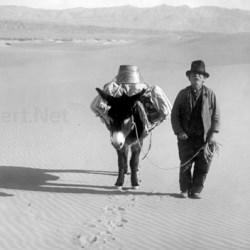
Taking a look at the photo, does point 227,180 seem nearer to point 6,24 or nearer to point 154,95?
point 154,95

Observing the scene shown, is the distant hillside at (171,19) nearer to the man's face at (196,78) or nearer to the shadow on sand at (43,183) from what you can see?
the shadow on sand at (43,183)

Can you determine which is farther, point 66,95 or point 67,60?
Result: point 67,60

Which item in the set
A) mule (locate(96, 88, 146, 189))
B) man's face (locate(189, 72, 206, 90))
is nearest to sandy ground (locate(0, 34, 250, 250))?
mule (locate(96, 88, 146, 189))

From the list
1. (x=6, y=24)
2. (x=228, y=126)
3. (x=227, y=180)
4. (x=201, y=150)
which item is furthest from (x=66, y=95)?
(x=6, y=24)

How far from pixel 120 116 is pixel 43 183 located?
2.57 meters

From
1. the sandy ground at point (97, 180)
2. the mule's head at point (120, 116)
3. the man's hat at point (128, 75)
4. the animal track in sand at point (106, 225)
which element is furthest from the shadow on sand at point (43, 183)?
the man's hat at point (128, 75)

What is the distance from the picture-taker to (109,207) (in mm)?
6445

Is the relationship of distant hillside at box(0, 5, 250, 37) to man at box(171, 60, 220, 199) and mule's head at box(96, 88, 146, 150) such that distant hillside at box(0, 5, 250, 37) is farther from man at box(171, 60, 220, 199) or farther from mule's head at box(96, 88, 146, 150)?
Answer: mule's head at box(96, 88, 146, 150)

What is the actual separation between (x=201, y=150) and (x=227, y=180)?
1799 millimetres

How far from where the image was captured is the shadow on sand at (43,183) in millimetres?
7355

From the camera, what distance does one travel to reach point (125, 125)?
6.09m

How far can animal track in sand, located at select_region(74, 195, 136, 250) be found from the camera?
17.0 ft

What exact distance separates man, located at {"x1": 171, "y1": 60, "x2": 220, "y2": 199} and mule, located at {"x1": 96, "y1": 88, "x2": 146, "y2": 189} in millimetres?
610

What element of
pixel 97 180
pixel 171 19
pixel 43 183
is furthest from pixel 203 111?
pixel 171 19
